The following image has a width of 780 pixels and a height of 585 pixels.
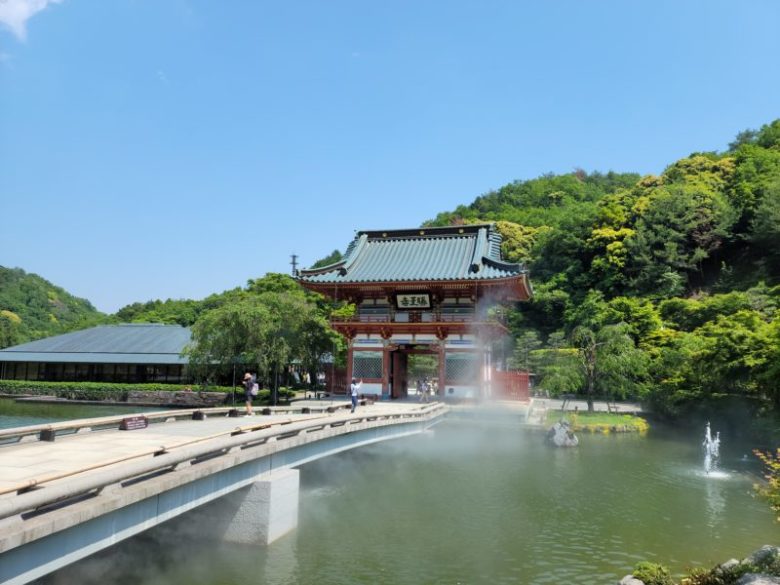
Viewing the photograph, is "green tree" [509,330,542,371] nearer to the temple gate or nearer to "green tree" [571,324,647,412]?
"green tree" [571,324,647,412]

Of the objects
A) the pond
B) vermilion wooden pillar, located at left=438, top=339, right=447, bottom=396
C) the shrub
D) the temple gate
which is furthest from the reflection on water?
A: the pond

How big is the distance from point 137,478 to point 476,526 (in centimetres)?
934

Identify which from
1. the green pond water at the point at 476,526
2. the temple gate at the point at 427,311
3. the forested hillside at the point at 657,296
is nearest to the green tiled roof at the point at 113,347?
the forested hillside at the point at 657,296

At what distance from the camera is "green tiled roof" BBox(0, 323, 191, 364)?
49625 mm

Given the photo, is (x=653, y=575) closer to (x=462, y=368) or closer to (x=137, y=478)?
(x=137, y=478)

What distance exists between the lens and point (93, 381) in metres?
50.2

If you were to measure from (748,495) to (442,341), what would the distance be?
17.8 meters

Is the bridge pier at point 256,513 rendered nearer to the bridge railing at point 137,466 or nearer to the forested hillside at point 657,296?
the bridge railing at point 137,466

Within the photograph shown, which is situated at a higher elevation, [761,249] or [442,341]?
[761,249]

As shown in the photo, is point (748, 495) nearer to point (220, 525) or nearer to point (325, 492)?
point (325, 492)

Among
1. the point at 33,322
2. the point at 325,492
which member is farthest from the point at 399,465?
the point at 33,322

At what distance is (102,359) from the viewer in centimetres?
4956

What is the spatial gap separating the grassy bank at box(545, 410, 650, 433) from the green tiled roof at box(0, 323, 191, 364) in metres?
31.9

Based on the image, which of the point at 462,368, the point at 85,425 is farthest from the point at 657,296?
the point at 85,425
